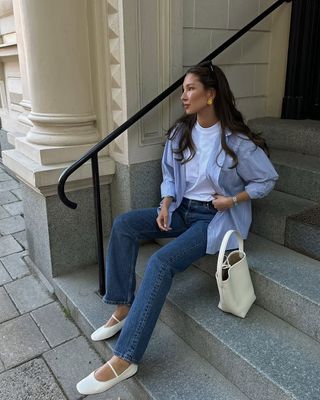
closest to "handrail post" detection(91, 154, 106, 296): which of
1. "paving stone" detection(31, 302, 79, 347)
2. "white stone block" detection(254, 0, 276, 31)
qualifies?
"paving stone" detection(31, 302, 79, 347)

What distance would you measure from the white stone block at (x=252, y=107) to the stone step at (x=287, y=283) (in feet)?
3.90

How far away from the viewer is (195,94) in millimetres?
1884

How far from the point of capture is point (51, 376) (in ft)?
6.42

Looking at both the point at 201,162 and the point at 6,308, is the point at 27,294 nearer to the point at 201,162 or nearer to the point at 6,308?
the point at 6,308

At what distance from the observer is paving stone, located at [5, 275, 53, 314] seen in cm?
250

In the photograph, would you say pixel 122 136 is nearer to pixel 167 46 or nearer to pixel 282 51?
pixel 167 46

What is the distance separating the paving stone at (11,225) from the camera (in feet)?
11.6

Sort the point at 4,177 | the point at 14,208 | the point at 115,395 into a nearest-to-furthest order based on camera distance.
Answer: the point at 115,395
the point at 14,208
the point at 4,177

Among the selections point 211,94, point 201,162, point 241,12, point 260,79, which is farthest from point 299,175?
point 241,12

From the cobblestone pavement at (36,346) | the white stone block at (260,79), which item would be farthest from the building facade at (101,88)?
the cobblestone pavement at (36,346)

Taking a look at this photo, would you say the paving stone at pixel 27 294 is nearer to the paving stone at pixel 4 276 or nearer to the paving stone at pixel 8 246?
the paving stone at pixel 4 276

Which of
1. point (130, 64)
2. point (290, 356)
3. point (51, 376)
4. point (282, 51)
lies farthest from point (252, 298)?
point (282, 51)

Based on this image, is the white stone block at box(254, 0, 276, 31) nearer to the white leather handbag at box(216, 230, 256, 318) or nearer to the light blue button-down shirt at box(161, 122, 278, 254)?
the light blue button-down shirt at box(161, 122, 278, 254)

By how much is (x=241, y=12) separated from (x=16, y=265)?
240cm
